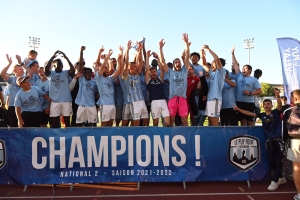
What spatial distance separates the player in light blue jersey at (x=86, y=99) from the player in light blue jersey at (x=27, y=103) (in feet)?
2.99

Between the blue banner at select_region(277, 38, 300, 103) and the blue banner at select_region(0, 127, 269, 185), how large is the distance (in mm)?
2828

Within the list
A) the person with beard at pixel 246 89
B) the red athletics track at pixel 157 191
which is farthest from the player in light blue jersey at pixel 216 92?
the red athletics track at pixel 157 191

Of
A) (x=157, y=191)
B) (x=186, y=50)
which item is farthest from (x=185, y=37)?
(x=157, y=191)

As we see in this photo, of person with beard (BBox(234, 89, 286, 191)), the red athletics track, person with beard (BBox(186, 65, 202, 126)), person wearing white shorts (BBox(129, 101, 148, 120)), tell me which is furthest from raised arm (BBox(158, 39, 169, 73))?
the red athletics track

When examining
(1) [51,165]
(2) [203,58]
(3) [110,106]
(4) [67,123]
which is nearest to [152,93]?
(3) [110,106]

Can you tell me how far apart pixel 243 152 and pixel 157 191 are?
6.21 feet

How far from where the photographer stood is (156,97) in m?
6.30

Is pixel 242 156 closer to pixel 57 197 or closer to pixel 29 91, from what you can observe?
pixel 57 197

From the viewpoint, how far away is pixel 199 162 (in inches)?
204

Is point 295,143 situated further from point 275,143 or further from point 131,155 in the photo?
point 131,155

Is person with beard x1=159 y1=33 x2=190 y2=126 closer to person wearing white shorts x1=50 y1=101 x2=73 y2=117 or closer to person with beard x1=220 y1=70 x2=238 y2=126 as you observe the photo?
person with beard x1=220 y1=70 x2=238 y2=126

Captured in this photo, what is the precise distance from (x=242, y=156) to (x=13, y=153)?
4.49 meters

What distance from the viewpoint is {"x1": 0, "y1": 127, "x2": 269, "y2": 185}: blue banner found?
16.3ft

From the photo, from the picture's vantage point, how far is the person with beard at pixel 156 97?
246 inches
